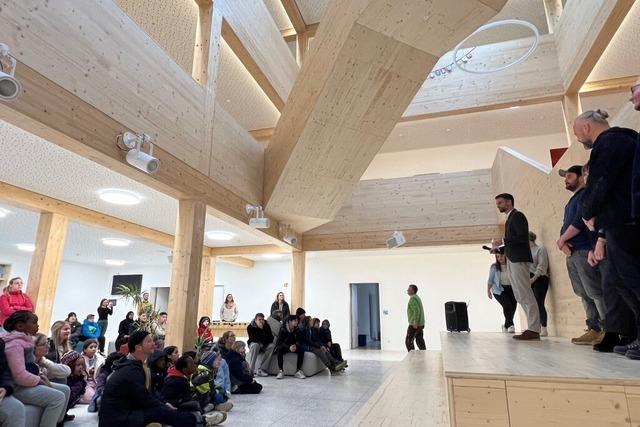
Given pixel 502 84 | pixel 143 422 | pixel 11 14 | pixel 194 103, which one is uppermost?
pixel 502 84

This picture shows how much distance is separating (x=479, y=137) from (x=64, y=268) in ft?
51.6

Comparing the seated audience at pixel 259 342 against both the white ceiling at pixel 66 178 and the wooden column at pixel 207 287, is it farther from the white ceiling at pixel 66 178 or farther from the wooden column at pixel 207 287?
the wooden column at pixel 207 287

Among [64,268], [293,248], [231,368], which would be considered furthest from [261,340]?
[64,268]

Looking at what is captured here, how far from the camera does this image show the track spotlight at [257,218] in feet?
21.8

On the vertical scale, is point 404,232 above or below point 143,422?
above

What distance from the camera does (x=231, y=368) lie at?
5.57 meters

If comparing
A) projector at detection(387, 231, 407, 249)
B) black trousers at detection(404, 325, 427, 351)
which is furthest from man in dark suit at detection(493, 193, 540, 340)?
projector at detection(387, 231, 407, 249)

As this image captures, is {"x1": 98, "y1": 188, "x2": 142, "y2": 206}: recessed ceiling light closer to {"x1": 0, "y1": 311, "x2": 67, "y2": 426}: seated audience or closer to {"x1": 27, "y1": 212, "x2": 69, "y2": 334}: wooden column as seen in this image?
{"x1": 27, "y1": 212, "x2": 69, "y2": 334}: wooden column

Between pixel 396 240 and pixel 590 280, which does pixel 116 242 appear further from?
pixel 590 280

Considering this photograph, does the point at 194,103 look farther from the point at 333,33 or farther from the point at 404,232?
the point at 404,232

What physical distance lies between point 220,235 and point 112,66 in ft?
20.3

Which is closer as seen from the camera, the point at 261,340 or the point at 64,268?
the point at 261,340

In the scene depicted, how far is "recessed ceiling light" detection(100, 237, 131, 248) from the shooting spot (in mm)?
10539

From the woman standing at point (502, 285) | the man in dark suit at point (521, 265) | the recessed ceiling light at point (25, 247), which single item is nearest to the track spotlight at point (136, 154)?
the man in dark suit at point (521, 265)
